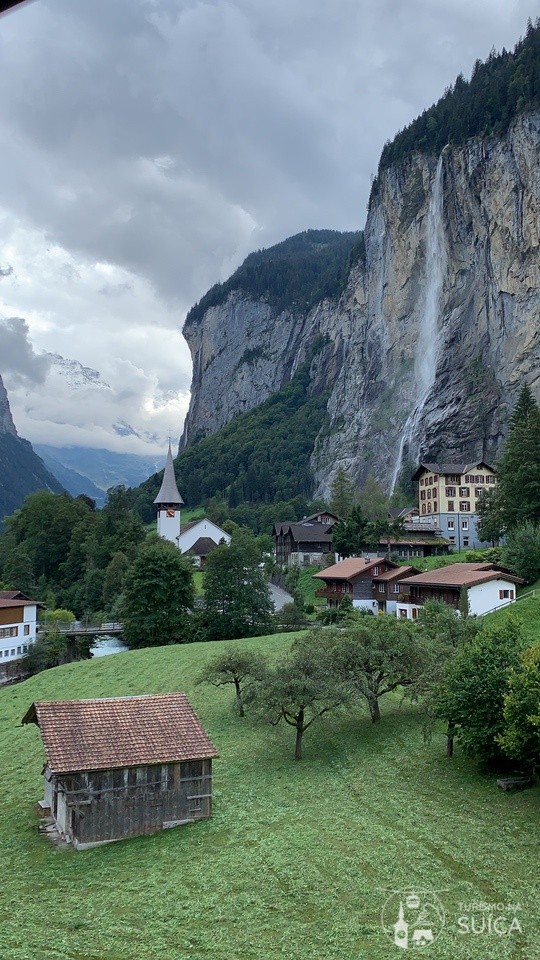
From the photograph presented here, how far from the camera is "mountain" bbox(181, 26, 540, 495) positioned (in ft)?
336

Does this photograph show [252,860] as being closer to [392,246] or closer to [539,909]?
[539,909]

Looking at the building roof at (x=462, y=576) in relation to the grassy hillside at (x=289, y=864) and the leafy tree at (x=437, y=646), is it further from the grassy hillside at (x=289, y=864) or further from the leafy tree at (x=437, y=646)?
the grassy hillside at (x=289, y=864)

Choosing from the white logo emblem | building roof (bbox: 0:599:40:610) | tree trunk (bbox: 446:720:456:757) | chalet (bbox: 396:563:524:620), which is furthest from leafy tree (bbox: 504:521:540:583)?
the white logo emblem

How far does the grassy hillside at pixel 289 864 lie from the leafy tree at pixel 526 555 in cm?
2372

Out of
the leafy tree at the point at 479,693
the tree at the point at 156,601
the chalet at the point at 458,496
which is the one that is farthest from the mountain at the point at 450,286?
the leafy tree at the point at 479,693

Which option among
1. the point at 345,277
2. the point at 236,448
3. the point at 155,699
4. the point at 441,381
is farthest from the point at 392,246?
the point at 155,699

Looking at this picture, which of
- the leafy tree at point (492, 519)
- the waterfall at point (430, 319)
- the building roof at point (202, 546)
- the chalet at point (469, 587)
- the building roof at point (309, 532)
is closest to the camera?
the chalet at point (469, 587)

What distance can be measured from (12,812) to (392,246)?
132 metres

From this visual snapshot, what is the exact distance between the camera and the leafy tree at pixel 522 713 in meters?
19.3

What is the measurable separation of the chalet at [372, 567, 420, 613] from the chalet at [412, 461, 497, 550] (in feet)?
99.1

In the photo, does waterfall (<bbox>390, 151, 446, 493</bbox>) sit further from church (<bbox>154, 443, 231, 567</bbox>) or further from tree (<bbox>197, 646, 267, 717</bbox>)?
tree (<bbox>197, 646, 267, 717</bbox>)

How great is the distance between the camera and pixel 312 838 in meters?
17.4

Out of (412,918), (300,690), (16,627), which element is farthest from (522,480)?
(412,918)

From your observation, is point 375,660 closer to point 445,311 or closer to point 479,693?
point 479,693
